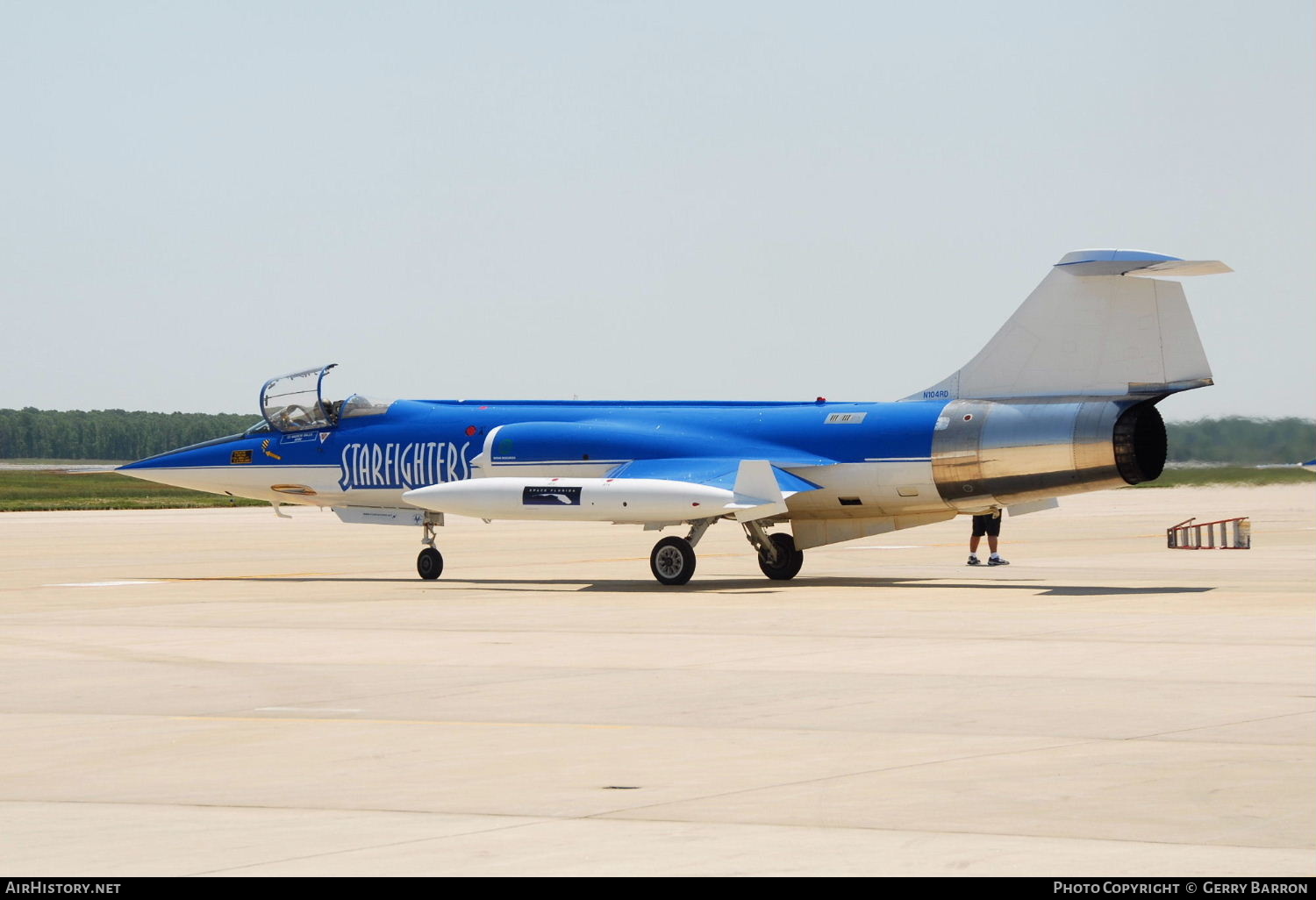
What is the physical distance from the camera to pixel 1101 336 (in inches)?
885

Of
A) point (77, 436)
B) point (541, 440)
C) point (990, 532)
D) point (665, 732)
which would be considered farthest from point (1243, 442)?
point (77, 436)

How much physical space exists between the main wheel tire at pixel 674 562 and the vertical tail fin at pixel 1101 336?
190 inches

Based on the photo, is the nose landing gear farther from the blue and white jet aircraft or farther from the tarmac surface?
the tarmac surface

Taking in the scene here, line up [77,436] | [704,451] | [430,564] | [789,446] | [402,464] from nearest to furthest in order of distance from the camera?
[789,446] → [704,451] → [430,564] → [402,464] → [77,436]

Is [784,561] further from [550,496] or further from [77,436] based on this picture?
[77,436]

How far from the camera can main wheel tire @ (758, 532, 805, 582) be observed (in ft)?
87.0

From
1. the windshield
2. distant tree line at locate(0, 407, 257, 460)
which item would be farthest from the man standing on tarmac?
distant tree line at locate(0, 407, 257, 460)

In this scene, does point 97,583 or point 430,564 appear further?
point 430,564

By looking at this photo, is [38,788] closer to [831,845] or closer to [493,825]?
[493,825]

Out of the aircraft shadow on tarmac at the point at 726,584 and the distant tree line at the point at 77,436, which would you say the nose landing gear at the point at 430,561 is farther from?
the distant tree line at the point at 77,436

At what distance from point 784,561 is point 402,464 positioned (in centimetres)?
677

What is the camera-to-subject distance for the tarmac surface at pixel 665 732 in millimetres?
6918

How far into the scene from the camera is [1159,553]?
33.2 meters

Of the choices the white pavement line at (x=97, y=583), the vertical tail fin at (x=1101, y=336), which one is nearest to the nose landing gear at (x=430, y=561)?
the white pavement line at (x=97, y=583)
